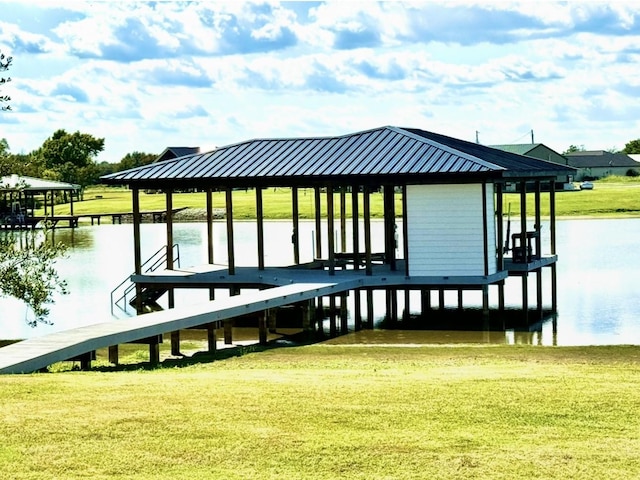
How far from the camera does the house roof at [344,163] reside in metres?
30.0

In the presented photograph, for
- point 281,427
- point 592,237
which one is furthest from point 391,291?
point 592,237

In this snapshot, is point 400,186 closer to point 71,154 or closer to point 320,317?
point 320,317

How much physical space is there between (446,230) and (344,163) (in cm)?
358

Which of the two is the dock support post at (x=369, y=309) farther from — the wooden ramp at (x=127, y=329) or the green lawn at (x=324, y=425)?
the green lawn at (x=324, y=425)

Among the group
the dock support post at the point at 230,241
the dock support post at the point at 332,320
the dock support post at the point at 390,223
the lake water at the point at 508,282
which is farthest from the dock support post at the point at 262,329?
the dock support post at the point at 390,223

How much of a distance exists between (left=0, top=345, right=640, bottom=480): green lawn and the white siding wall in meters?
13.3

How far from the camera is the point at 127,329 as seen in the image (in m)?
21.0

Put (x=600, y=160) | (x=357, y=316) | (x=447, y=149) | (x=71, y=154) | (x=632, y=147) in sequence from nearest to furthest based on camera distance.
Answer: (x=357, y=316) → (x=447, y=149) → (x=71, y=154) → (x=600, y=160) → (x=632, y=147)

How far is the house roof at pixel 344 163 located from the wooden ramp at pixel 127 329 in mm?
4060

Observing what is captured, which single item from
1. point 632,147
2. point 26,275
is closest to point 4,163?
point 26,275

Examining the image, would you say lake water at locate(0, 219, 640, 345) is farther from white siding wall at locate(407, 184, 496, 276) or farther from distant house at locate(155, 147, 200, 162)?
distant house at locate(155, 147, 200, 162)

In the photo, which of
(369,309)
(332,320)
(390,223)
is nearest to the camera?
(332,320)

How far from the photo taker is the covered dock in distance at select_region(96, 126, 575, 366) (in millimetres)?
29938

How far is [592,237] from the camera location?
56.4 meters
